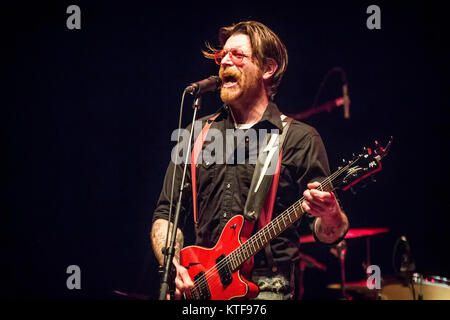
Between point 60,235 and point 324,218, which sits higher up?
point 324,218

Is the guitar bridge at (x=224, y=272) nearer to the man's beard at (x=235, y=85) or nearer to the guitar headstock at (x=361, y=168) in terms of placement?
the guitar headstock at (x=361, y=168)

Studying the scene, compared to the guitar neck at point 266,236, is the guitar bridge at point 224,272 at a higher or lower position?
lower

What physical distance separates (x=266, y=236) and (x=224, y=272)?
0.33 metres

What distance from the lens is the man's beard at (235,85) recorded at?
2.72 metres

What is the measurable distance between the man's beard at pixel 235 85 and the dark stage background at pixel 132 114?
1.28m

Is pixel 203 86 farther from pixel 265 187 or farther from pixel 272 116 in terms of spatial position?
pixel 265 187

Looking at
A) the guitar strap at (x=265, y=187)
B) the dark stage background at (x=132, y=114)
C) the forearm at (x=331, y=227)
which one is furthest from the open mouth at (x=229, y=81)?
the dark stage background at (x=132, y=114)

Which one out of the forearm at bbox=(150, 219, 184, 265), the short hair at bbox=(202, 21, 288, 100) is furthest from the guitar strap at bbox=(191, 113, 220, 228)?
the short hair at bbox=(202, 21, 288, 100)

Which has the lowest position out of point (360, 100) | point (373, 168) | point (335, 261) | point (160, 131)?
point (335, 261)

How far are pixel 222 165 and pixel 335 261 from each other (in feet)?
10.4

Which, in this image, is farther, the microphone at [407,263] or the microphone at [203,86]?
the microphone at [407,263]
